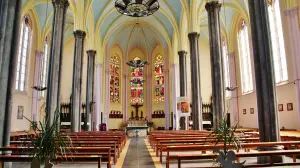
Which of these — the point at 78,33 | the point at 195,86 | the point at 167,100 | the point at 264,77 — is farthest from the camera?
the point at 167,100

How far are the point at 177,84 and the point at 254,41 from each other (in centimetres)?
1907

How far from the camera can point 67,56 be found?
27.3 m

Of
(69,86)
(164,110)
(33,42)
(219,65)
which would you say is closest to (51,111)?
(219,65)

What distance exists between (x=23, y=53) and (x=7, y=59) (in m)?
15.5

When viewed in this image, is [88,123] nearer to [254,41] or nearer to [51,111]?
[51,111]

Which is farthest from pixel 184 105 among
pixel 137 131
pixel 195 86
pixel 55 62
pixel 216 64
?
pixel 55 62

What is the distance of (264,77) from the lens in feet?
22.8

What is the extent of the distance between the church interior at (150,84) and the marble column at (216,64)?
6 centimetres

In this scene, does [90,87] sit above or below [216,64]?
below

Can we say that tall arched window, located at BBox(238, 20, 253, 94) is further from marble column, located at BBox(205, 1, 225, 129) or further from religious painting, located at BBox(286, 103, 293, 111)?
marble column, located at BBox(205, 1, 225, 129)

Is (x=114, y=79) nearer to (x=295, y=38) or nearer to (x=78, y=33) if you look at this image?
(x=78, y=33)

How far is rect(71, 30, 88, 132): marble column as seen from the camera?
15.9 m

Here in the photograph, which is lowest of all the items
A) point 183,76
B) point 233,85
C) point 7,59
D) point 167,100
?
point 7,59

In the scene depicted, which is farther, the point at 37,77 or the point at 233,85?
the point at 233,85
